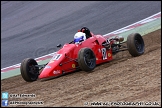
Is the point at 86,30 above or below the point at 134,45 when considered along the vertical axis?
above

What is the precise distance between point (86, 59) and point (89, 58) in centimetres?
17

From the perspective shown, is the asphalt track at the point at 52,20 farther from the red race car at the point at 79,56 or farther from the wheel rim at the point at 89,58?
the wheel rim at the point at 89,58

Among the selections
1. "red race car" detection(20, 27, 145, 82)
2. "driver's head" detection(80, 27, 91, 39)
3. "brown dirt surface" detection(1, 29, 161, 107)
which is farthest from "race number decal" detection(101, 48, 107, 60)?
"driver's head" detection(80, 27, 91, 39)

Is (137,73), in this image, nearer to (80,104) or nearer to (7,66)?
(80,104)

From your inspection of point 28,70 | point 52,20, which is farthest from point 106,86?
point 52,20

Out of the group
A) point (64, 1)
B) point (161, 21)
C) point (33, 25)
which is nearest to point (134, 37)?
point (161, 21)

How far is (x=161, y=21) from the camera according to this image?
1600cm

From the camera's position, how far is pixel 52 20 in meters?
18.0

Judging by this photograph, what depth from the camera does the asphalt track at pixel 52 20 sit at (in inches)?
598

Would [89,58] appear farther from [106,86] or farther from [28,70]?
[106,86]

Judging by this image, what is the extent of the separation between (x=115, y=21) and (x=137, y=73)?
8368mm

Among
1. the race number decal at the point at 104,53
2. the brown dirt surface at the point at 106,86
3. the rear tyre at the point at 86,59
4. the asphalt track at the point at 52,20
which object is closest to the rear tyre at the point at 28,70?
the brown dirt surface at the point at 106,86

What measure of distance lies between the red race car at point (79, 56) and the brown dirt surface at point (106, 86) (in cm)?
16

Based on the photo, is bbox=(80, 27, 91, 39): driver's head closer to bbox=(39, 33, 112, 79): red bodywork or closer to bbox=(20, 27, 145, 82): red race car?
bbox=(20, 27, 145, 82): red race car
